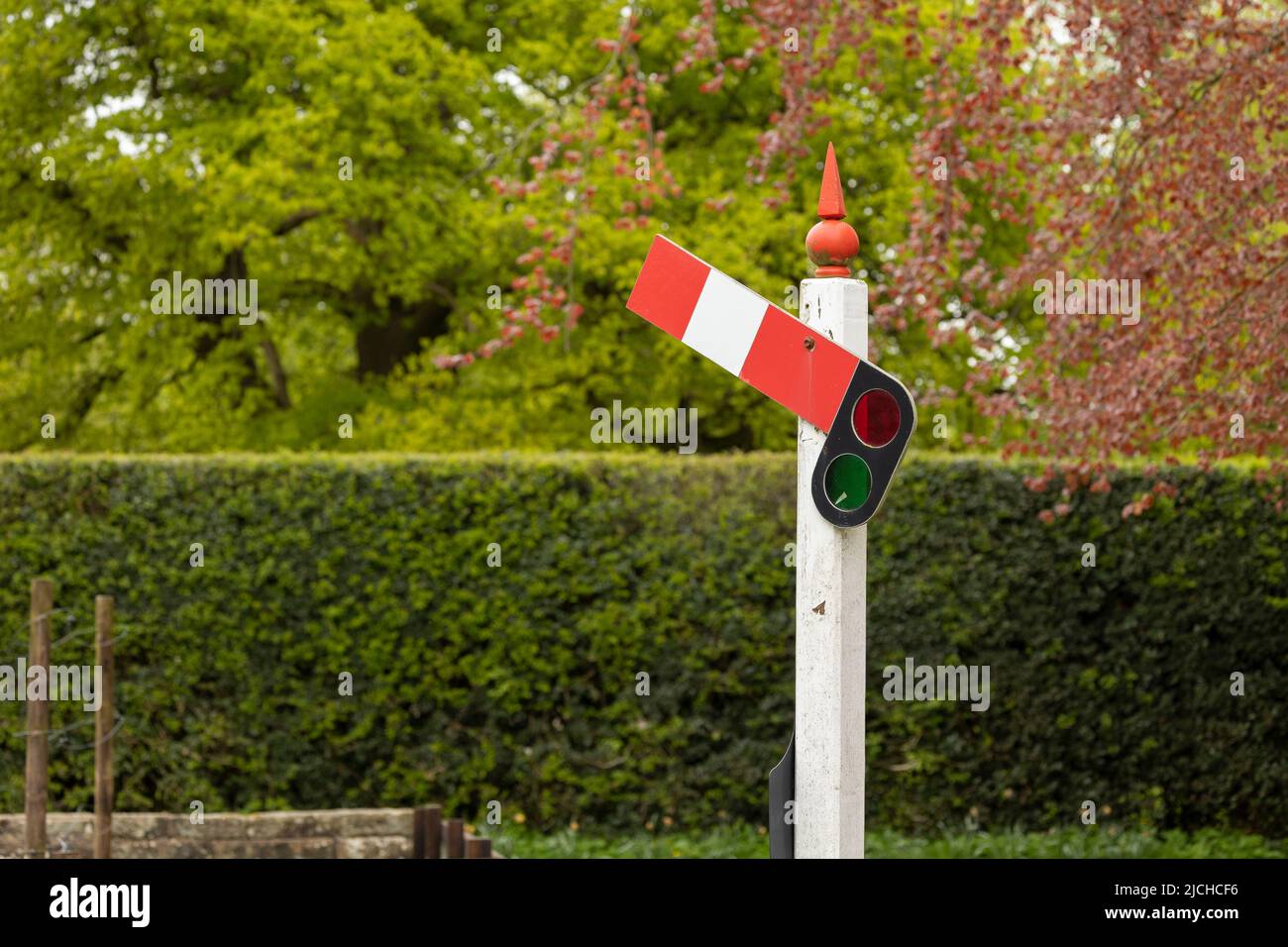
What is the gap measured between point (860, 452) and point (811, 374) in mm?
160

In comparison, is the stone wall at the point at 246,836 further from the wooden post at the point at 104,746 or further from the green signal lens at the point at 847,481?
the green signal lens at the point at 847,481

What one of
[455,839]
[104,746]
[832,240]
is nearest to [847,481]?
[832,240]

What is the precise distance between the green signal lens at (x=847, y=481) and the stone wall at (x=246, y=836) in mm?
4378

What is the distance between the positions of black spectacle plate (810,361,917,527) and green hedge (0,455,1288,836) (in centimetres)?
621

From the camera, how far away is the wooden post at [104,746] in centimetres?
598

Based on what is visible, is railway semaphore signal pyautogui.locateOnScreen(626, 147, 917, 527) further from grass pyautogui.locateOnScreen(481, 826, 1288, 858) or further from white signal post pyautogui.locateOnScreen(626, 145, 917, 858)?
grass pyautogui.locateOnScreen(481, 826, 1288, 858)

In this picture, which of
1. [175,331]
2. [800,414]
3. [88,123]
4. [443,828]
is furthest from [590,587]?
[88,123]

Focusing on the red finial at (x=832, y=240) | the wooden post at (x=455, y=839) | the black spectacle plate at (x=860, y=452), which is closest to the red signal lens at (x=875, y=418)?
the black spectacle plate at (x=860, y=452)

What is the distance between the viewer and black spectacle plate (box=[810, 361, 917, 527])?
88.7 inches

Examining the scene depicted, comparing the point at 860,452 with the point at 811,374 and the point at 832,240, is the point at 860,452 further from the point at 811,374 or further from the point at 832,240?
the point at 832,240

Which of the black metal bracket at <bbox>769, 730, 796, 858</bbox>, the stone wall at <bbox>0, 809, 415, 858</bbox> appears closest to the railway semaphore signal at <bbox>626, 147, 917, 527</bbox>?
the black metal bracket at <bbox>769, 730, 796, 858</bbox>

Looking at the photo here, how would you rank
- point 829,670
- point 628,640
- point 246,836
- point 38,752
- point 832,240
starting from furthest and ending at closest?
1. point 628,640
2. point 246,836
3. point 38,752
4. point 832,240
5. point 829,670

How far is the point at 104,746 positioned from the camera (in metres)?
6.18
